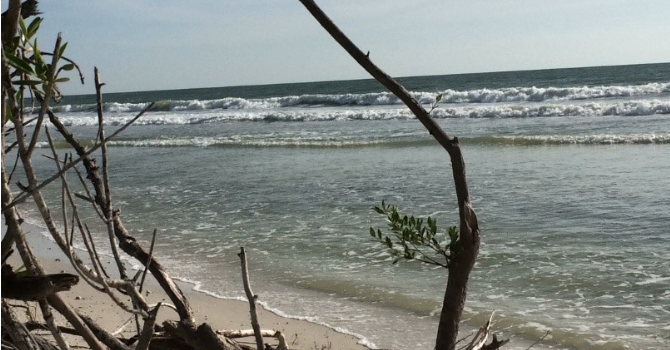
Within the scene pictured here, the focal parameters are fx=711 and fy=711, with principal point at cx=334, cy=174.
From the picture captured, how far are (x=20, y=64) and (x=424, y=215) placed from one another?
7360 millimetres

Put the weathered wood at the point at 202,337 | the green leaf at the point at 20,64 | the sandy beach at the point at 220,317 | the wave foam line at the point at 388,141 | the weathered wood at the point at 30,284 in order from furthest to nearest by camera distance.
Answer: the wave foam line at the point at 388,141 → the sandy beach at the point at 220,317 → the weathered wood at the point at 202,337 → the green leaf at the point at 20,64 → the weathered wood at the point at 30,284

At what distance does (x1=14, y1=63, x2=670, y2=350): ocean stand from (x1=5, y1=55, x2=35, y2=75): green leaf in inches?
16.4

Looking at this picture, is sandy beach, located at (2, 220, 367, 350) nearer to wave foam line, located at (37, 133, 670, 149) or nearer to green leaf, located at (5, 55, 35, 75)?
green leaf, located at (5, 55, 35, 75)

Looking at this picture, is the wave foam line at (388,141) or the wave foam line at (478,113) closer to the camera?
the wave foam line at (388,141)

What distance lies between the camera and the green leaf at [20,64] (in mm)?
1438

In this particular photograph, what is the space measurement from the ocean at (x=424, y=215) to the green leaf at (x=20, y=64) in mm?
417

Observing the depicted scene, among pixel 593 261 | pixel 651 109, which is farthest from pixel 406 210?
pixel 651 109

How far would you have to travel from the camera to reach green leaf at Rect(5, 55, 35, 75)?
1.44m

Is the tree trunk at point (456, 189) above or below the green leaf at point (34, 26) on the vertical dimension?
below

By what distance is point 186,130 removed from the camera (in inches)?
1065

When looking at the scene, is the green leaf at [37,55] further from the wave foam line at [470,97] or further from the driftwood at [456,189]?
the wave foam line at [470,97]

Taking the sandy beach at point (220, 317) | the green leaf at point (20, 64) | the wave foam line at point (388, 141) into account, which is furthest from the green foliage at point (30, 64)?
the wave foam line at point (388, 141)

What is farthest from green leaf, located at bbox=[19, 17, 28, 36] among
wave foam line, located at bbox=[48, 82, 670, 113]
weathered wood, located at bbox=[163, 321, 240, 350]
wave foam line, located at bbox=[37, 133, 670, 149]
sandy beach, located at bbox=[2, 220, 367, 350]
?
wave foam line, located at bbox=[48, 82, 670, 113]

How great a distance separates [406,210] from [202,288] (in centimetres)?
353
